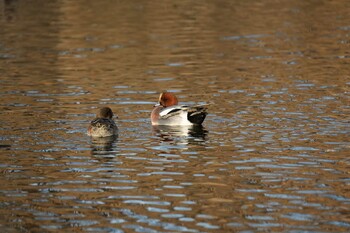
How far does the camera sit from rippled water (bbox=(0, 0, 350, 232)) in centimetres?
1107

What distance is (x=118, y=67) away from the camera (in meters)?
24.3

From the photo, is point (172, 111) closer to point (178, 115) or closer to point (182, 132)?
point (178, 115)

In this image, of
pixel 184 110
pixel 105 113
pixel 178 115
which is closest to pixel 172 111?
pixel 178 115

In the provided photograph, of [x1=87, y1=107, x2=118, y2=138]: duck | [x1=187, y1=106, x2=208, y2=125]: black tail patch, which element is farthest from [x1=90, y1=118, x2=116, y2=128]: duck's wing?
[x1=187, y1=106, x2=208, y2=125]: black tail patch

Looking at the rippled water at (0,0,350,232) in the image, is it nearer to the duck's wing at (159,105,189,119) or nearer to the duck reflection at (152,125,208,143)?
the duck reflection at (152,125,208,143)

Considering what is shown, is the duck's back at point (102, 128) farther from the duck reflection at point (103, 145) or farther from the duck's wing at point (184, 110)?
the duck's wing at point (184, 110)

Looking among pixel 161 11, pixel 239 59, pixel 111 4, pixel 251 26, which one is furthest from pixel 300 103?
pixel 111 4

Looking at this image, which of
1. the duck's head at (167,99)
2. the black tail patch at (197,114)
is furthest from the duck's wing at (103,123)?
the duck's head at (167,99)

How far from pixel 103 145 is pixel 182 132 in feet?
5.82

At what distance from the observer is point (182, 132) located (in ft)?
54.7

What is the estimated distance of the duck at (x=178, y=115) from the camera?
55.0ft

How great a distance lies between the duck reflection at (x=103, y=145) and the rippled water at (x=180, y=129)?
29 mm

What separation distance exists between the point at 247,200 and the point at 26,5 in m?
30.1

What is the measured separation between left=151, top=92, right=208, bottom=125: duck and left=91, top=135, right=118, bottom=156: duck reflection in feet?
4.26
